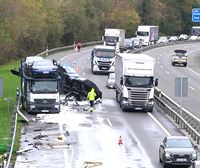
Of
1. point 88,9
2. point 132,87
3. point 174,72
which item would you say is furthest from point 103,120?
point 88,9

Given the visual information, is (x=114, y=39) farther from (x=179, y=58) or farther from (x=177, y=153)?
(x=177, y=153)

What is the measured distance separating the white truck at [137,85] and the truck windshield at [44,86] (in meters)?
4.50

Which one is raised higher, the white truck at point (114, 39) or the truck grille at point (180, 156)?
the truck grille at point (180, 156)

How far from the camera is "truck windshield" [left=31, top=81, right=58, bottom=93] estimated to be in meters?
43.6

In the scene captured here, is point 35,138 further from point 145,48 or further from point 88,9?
point 88,9

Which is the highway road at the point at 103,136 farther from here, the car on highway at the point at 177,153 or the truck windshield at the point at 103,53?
the truck windshield at the point at 103,53

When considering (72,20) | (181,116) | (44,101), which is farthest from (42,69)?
(72,20)

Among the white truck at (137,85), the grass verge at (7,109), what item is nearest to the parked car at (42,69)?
the grass verge at (7,109)

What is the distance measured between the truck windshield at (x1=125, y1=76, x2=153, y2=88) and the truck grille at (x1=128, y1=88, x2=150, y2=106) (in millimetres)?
439

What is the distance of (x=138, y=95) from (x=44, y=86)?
5945 millimetres

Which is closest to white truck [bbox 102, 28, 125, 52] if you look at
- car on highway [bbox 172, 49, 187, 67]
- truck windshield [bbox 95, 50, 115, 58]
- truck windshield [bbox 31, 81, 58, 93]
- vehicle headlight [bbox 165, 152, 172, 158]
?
car on highway [bbox 172, 49, 187, 67]

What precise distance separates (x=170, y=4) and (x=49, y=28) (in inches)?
2646

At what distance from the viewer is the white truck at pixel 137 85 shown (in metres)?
44.4

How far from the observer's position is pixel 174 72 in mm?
76312
